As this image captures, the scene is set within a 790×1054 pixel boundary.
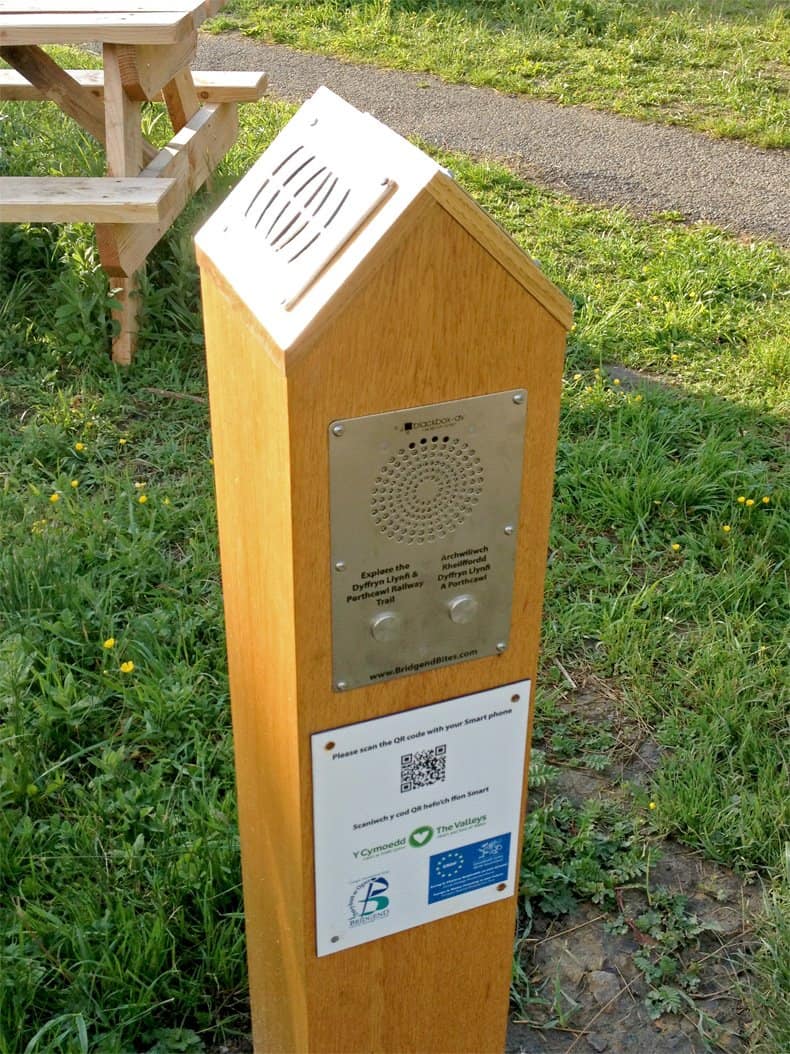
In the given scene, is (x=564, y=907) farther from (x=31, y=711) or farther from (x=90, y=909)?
→ (x=31, y=711)

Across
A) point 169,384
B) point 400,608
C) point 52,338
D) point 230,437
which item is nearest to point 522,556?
point 400,608

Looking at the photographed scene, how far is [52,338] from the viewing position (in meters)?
4.66

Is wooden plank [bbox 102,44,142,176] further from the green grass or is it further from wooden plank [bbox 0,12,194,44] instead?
the green grass

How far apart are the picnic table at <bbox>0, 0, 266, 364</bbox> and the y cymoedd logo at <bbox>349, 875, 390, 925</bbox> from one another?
3074 mm

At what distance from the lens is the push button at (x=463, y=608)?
1555 millimetres

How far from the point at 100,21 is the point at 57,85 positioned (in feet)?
2.09

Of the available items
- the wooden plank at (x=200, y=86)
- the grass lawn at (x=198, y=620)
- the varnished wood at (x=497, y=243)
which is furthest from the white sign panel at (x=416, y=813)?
the wooden plank at (x=200, y=86)

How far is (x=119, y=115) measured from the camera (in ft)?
15.0

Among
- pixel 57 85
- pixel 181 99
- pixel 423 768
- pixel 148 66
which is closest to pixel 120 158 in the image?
pixel 148 66

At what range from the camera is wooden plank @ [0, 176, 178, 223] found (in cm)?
418

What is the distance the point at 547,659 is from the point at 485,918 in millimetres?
1436

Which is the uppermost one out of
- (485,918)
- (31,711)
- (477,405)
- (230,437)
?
(477,405)

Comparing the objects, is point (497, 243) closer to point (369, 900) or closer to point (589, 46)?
point (369, 900)

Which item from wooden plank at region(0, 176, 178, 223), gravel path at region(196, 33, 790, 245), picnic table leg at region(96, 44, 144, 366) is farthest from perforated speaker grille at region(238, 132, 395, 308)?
gravel path at region(196, 33, 790, 245)
